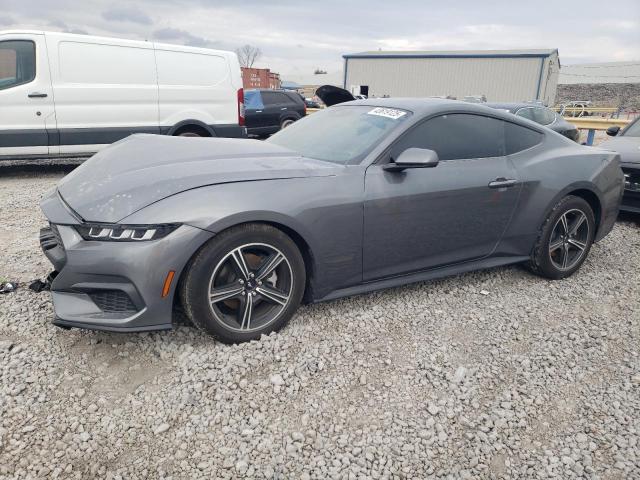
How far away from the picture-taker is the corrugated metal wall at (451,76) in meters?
33.2

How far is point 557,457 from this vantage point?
2.10 m

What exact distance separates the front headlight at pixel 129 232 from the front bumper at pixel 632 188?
5.39 meters

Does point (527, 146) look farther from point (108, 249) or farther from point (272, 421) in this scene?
point (108, 249)

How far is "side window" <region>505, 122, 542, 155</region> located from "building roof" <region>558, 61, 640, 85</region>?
54.5m

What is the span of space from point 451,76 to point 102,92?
32.6 metres

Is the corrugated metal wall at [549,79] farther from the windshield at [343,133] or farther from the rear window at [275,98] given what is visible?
the windshield at [343,133]

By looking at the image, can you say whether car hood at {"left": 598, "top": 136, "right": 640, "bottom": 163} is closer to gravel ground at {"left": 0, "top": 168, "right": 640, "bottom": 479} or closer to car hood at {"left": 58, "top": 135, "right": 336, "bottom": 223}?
gravel ground at {"left": 0, "top": 168, "right": 640, "bottom": 479}

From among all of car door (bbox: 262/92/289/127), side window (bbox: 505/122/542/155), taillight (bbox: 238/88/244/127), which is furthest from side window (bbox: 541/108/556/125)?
car door (bbox: 262/92/289/127)

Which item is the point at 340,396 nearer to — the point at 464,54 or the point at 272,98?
the point at 272,98

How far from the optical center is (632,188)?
18.5ft

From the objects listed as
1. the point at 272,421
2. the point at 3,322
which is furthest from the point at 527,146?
the point at 3,322

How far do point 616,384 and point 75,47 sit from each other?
297 inches

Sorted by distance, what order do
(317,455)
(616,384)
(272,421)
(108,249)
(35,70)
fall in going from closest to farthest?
1. (317,455)
2. (272,421)
3. (108,249)
4. (616,384)
5. (35,70)

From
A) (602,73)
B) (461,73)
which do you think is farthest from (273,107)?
(602,73)
